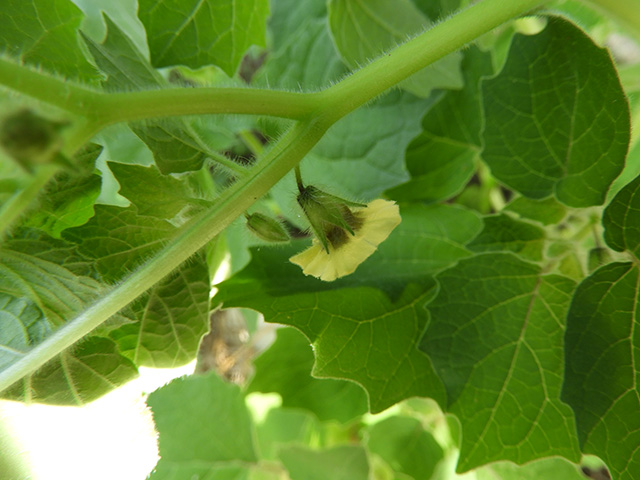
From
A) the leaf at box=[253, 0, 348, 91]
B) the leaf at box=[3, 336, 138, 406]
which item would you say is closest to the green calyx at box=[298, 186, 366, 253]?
the leaf at box=[3, 336, 138, 406]

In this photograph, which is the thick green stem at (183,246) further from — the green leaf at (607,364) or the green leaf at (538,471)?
the green leaf at (538,471)

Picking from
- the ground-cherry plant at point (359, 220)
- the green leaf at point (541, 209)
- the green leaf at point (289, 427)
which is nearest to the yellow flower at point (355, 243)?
the ground-cherry plant at point (359, 220)

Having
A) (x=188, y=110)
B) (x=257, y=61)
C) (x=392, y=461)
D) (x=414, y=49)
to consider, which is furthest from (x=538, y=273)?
(x=257, y=61)

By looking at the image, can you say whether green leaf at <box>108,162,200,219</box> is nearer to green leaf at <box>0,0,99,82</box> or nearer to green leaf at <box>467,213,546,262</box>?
green leaf at <box>0,0,99,82</box>

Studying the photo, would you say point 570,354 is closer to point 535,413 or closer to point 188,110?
point 535,413

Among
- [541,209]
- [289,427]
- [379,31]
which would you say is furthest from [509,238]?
[289,427]

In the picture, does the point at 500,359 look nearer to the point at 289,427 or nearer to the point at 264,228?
the point at 264,228
